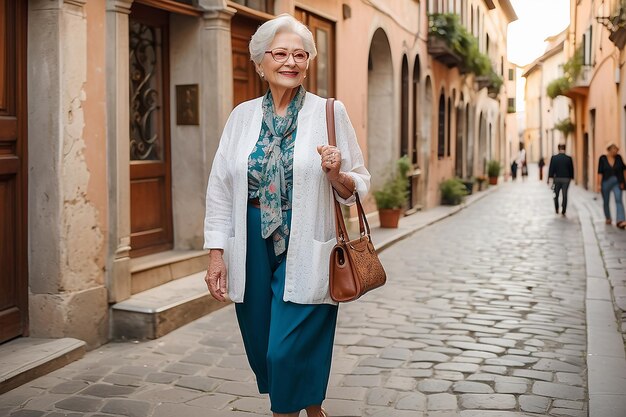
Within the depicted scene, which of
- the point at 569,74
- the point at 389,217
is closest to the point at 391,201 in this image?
the point at 389,217

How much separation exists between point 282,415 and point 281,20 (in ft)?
5.38

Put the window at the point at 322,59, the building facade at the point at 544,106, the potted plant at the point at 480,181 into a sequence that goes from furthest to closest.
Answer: the building facade at the point at 544,106, the potted plant at the point at 480,181, the window at the point at 322,59

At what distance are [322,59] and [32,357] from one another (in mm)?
7838

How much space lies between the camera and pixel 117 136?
6285 millimetres

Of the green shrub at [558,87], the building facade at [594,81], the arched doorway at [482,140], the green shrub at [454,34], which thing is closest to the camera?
the green shrub at [454,34]

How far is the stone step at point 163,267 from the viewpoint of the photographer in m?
6.77

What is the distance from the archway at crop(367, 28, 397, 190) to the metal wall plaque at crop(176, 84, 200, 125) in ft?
28.5

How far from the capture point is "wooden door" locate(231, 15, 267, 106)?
879 centimetres

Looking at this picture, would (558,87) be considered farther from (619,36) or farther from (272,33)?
(272,33)

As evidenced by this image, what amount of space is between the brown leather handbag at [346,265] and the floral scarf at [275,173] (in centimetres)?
17

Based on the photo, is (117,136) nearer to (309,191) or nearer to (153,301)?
(153,301)

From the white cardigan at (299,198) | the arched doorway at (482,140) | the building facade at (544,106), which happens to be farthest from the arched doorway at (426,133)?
the building facade at (544,106)

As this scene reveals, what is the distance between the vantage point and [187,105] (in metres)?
7.90

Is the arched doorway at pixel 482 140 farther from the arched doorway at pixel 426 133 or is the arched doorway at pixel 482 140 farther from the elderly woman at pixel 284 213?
the elderly woman at pixel 284 213
